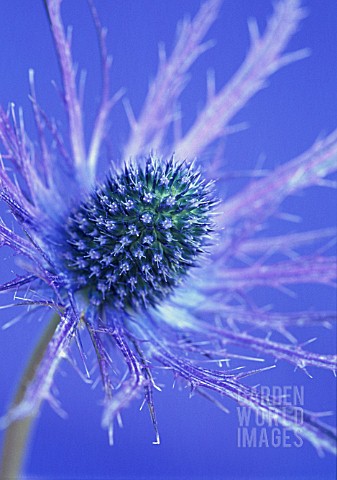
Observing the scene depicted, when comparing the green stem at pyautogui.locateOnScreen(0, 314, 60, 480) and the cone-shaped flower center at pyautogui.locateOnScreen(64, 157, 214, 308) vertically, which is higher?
the cone-shaped flower center at pyautogui.locateOnScreen(64, 157, 214, 308)

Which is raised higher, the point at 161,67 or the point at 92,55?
the point at 92,55

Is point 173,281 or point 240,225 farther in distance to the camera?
point 240,225

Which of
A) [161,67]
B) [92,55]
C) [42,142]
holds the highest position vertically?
[92,55]

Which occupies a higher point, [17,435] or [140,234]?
[140,234]

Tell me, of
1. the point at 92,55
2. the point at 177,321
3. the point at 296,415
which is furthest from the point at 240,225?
the point at 92,55

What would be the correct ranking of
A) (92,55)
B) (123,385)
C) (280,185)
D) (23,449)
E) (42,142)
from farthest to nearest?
(92,55) → (280,185) → (42,142) → (23,449) → (123,385)

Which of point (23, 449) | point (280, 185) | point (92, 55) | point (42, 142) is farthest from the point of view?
point (92, 55)

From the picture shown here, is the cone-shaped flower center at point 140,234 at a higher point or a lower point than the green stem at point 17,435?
higher

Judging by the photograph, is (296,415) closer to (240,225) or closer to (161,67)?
(240,225)
